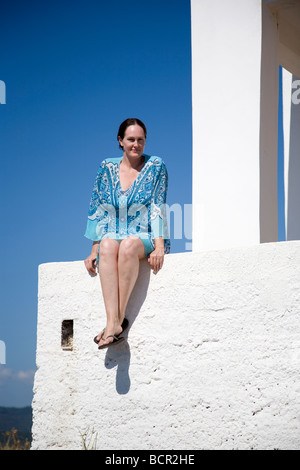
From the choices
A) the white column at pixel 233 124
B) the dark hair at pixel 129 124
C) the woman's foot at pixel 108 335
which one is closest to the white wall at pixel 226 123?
the white column at pixel 233 124

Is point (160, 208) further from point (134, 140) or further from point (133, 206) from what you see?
point (134, 140)

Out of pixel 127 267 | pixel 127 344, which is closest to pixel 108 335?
pixel 127 344

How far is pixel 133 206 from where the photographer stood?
160 inches

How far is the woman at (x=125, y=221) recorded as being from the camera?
378 cm

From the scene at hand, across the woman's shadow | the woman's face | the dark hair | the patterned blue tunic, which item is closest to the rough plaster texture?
the woman's shadow

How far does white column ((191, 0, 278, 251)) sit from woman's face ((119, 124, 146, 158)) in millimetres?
1045

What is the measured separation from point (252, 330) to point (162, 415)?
77cm

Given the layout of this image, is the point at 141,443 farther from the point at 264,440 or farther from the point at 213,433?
the point at 264,440

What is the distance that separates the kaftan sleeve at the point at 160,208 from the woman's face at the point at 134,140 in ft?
0.64

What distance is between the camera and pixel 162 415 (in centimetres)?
368

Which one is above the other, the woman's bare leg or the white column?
the white column

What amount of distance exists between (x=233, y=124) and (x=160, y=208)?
132cm

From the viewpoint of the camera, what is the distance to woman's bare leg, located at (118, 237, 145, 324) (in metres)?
3.75

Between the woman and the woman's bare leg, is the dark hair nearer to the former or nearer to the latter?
the woman
